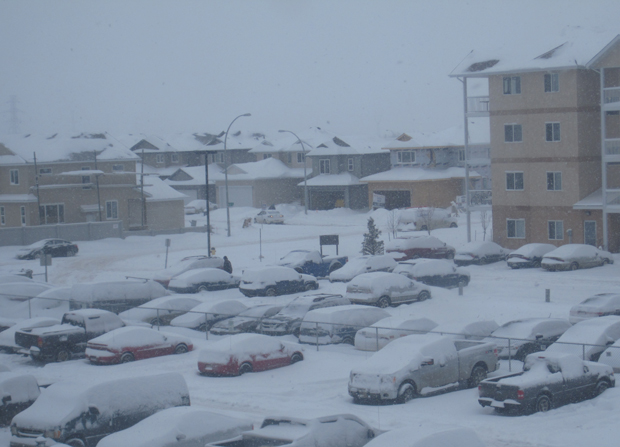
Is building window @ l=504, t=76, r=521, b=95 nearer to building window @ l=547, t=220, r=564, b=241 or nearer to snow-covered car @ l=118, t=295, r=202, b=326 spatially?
building window @ l=547, t=220, r=564, b=241

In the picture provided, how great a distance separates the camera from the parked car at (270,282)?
3164 cm

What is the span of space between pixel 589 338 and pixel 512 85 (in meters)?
28.4

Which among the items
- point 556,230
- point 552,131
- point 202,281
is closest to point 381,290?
point 202,281

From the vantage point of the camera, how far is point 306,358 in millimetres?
21172

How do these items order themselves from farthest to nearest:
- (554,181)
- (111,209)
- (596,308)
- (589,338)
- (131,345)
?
(111,209) → (554,181) → (596,308) → (131,345) → (589,338)

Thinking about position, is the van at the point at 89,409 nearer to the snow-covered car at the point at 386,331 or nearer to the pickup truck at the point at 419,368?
the pickup truck at the point at 419,368

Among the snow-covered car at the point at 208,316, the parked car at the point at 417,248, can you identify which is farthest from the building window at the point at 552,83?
the snow-covered car at the point at 208,316

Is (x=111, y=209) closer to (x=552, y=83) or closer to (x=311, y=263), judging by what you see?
(x=311, y=263)

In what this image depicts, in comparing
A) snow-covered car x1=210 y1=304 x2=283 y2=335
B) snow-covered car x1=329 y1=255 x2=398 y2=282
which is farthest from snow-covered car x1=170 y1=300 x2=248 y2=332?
snow-covered car x1=329 y1=255 x2=398 y2=282

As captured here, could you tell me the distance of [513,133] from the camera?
45531 mm

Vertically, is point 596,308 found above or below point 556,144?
below

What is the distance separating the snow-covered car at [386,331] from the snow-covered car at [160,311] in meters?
7.02

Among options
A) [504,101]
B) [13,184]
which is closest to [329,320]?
[504,101]

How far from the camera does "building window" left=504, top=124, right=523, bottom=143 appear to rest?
1781 inches
